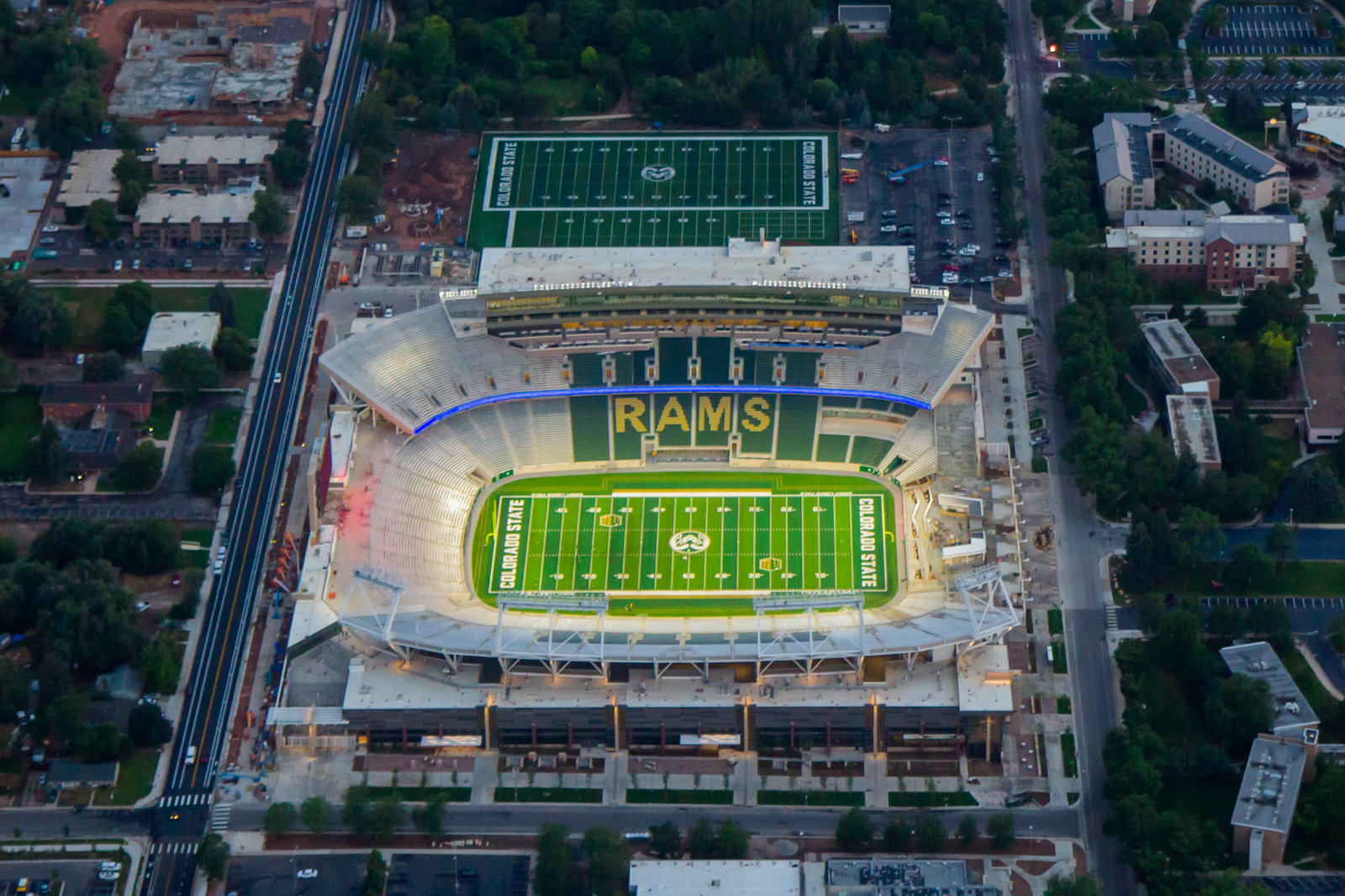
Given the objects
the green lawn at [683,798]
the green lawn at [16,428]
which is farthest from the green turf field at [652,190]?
the green lawn at [683,798]

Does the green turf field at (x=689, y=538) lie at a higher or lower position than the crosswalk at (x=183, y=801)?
higher

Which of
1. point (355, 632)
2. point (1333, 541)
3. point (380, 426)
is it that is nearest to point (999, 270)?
point (1333, 541)

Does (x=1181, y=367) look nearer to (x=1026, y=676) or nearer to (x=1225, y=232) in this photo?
(x=1225, y=232)

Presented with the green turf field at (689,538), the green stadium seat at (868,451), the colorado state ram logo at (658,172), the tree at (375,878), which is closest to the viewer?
the tree at (375,878)

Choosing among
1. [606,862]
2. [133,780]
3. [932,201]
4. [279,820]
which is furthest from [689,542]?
[932,201]

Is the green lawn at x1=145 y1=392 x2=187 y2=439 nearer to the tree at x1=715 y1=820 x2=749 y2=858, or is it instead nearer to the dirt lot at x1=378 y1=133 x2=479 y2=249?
the dirt lot at x1=378 y1=133 x2=479 y2=249

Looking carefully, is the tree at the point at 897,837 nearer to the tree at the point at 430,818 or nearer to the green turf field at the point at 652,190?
the tree at the point at 430,818

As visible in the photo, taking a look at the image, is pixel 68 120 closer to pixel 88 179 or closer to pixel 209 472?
pixel 88 179
